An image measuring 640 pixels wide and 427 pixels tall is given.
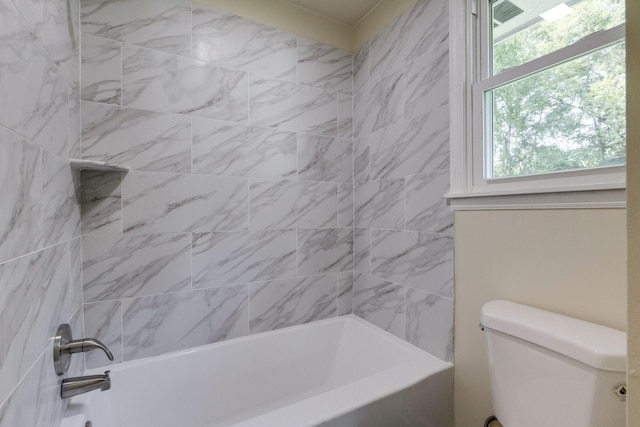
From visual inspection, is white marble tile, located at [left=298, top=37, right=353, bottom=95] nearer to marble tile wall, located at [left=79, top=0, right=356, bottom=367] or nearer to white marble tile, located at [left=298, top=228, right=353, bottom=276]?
marble tile wall, located at [left=79, top=0, right=356, bottom=367]

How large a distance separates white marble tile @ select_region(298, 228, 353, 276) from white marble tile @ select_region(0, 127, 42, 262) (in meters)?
1.22

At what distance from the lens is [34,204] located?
78 cm

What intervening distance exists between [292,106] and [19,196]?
53.8 inches

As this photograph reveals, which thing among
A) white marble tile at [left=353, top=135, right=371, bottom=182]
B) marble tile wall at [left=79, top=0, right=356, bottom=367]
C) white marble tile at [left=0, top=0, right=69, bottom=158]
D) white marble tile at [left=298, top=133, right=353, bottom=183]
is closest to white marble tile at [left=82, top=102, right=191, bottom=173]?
marble tile wall at [left=79, top=0, right=356, bottom=367]

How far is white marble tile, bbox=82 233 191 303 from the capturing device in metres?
1.33

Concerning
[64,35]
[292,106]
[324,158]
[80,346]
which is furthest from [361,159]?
[80,346]

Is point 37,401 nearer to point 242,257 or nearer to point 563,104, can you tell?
point 242,257

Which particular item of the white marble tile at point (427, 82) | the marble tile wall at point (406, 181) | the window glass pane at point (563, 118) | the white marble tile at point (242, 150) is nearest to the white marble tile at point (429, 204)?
the marble tile wall at point (406, 181)

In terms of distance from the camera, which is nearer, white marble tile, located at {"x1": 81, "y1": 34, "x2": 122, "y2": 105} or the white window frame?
the white window frame

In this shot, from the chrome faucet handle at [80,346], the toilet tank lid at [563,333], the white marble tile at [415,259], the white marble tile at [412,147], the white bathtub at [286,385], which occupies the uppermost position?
the white marble tile at [412,147]

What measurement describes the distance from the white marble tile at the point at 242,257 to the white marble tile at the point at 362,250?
45cm

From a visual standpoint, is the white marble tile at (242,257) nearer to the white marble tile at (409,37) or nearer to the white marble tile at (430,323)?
the white marble tile at (430,323)

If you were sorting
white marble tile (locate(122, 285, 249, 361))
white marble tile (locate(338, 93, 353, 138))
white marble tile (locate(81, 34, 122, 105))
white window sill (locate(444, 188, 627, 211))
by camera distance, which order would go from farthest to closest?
white marble tile (locate(338, 93, 353, 138)), white marble tile (locate(122, 285, 249, 361)), white marble tile (locate(81, 34, 122, 105)), white window sill (locate(444, 188, 627, 211))

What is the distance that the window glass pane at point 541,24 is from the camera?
0.94 metres
